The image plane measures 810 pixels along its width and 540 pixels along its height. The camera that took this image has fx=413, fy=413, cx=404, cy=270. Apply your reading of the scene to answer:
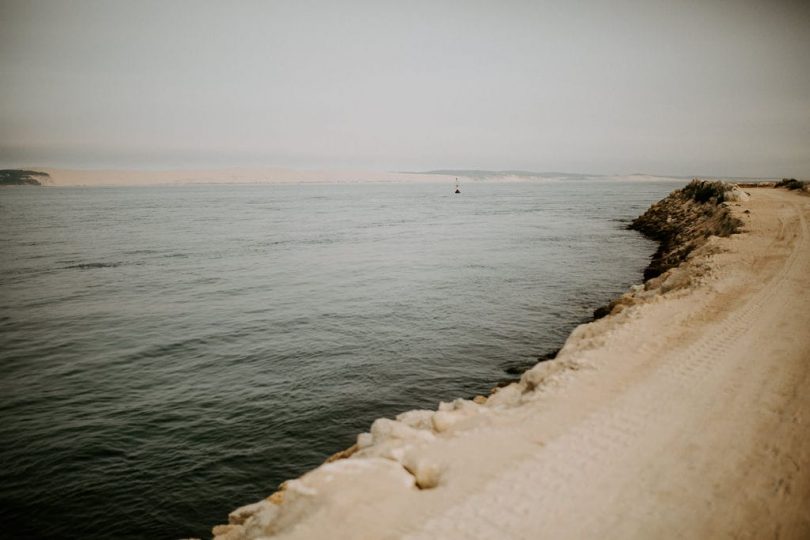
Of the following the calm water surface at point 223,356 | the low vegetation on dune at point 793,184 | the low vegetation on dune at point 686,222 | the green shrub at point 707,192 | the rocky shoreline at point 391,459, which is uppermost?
the low vegetation on dune at point 793,184

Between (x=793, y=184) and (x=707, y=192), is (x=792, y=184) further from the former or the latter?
(x=707, y=192)

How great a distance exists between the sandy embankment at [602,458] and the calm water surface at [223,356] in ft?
9.50

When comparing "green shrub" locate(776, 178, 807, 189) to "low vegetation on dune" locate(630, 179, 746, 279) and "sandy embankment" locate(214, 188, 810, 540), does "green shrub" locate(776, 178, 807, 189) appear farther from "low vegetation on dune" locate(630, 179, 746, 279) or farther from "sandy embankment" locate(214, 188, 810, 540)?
"sandy embankment" locate(214, 188, 810, 540)

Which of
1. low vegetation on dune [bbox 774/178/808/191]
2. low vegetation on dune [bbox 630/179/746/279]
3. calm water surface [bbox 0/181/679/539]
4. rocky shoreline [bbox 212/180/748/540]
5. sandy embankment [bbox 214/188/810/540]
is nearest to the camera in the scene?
sandy embankment [bbox 214/188/810/540]

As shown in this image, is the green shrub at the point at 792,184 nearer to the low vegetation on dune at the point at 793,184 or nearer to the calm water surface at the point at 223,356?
the low vegetation on dune at the point at 793,184

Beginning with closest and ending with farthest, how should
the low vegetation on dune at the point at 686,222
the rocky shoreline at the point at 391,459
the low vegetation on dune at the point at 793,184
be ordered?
1. the rocky shoreline at the point at 391,459
2. the low vegetation on dune at the point at 686,222
3. the low vegetation on dune at the point at 793,184

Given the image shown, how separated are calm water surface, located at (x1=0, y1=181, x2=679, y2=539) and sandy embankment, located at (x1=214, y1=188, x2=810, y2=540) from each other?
2.90 meters

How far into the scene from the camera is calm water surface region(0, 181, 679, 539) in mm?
8312

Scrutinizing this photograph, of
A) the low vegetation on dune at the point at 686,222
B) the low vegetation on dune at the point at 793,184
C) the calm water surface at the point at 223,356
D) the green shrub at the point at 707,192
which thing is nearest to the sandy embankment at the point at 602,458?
the calm water surface at the point at 223,356

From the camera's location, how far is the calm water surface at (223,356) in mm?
8312

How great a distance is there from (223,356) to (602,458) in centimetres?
1211

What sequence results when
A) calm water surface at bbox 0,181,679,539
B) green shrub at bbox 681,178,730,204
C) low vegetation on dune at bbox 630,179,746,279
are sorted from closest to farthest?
calm water surface at bbox 0,181,679,539 → low vegetation on dune at bbox 630,179,746,279 → green shrub at bbox 681,178,730,204

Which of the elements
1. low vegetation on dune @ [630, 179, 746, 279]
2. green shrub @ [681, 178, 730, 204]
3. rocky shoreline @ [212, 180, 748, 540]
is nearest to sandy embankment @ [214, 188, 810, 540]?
rocky shoreline @ [212, 180, 748, 540]

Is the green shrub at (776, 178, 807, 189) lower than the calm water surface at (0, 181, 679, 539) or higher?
higher
